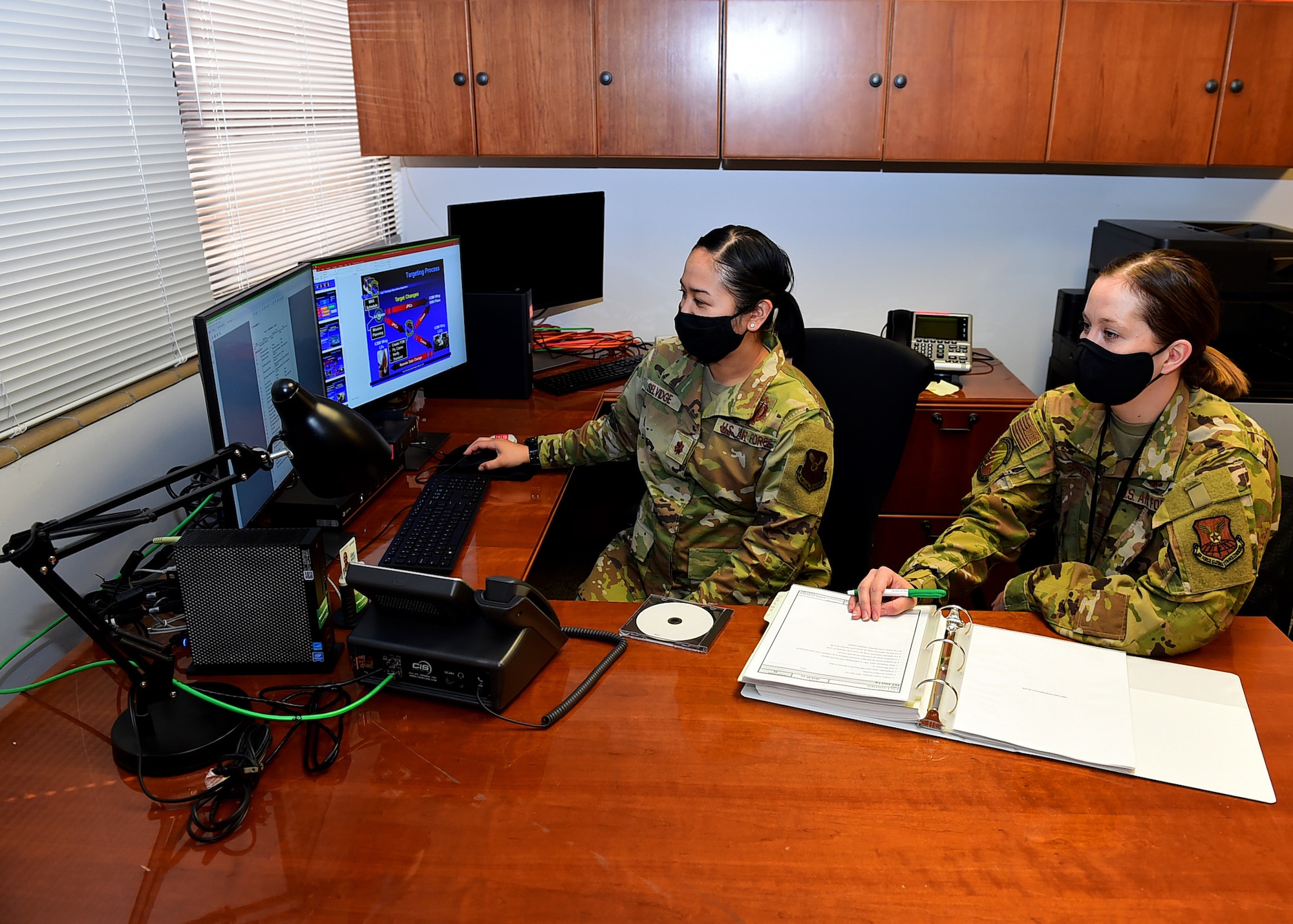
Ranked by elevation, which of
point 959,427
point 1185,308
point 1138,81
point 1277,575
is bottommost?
point 1277,575

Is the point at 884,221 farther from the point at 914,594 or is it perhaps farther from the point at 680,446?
the point at 914,594

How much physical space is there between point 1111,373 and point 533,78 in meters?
1.92

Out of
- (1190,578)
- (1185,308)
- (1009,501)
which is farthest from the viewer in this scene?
(1009,501)

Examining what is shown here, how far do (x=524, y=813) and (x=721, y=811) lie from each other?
0.78ft

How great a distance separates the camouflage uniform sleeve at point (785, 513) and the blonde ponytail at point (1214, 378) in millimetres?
643

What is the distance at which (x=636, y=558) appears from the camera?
2.08 metres

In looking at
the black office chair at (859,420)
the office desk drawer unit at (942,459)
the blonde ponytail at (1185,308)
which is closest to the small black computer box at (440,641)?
the black office chair at (859,420)

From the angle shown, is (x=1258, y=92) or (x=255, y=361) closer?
(x=255, y=361)

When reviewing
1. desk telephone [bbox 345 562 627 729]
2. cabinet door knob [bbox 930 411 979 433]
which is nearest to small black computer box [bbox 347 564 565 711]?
desk telephone [bbox 345 562 627 729]

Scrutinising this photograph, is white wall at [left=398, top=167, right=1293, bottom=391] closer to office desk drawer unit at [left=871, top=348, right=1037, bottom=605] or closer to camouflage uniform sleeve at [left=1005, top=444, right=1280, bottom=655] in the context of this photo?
office desk drawer unit at [left=871, top=348, right=1037, bottom=605]

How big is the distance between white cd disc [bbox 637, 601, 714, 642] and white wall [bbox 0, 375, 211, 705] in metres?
1.04

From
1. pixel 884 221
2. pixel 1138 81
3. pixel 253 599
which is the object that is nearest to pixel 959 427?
pixel 884 221

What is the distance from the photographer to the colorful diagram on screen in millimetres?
2115

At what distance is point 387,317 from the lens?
2.16 metres
